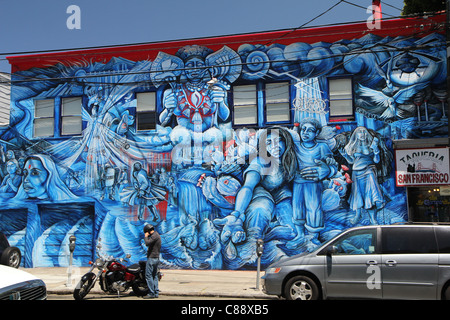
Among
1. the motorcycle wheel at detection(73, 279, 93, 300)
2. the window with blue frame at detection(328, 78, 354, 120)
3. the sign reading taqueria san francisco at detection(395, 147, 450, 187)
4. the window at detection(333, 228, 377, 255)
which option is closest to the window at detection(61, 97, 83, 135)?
the motorcycle wheel at detection(73, 279, 93, 300)

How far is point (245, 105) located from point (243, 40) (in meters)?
2.19

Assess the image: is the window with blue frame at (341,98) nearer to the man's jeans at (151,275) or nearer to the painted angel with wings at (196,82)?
the painted angel with wings at (196,82)

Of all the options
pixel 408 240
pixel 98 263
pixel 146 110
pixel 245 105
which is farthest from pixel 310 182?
pixel 98 263

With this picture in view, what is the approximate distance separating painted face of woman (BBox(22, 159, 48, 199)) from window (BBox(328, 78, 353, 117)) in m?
10.2

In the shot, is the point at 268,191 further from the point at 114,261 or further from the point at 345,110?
the point at 114,261

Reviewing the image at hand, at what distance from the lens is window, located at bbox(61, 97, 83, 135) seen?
1563 centimetres

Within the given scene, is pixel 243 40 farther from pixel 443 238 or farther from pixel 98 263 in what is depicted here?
pixel 443 238

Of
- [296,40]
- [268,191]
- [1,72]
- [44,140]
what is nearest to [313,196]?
[268,191]

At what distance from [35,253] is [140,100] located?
21.3 ft

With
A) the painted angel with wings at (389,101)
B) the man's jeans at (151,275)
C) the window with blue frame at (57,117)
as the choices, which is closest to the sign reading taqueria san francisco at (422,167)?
the painted angel with wings at (389,101)

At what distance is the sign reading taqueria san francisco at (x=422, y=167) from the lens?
42.2 ft

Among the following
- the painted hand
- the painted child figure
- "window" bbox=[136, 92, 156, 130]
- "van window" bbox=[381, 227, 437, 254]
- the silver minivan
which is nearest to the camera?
the silver minivan

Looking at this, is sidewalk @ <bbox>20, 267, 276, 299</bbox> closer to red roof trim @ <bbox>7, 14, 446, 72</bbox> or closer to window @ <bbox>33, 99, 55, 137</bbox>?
window @ <bbox>33, 99, 55, 137</bbox>

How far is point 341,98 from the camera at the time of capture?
45.6 feet
